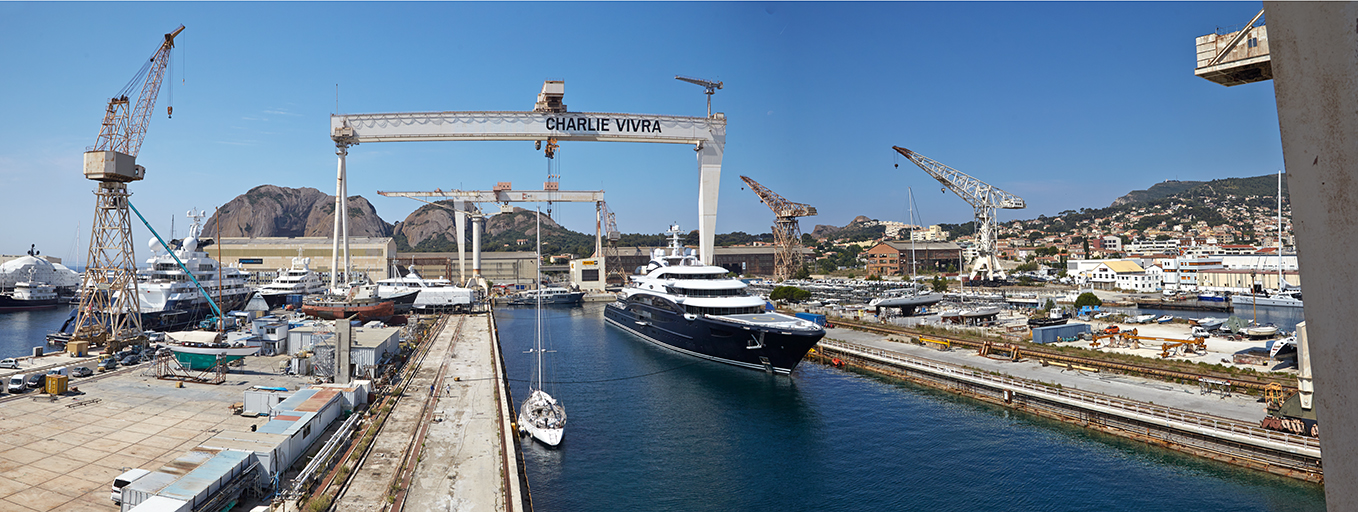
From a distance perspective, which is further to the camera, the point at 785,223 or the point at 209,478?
the point at 785,223

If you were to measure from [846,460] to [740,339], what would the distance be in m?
10.9

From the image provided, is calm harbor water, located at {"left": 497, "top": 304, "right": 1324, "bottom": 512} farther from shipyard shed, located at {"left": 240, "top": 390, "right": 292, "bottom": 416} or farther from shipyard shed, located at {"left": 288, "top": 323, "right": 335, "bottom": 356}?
shipyard shed, located at {"left": 288, "top": 323, "right": 335, "bottom": 356}

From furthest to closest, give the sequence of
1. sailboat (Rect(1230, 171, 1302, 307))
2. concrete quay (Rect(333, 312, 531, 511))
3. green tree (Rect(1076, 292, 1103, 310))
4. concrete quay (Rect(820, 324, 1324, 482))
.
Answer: sailboat (Rect(1230, 171, 1302, 307)), green tree (Rect(1076, 292, 1103, 310)), concrete quay (Rect(820, 324, 1324, 482)), concrete quay (Rect(333, 312, 531, 511))

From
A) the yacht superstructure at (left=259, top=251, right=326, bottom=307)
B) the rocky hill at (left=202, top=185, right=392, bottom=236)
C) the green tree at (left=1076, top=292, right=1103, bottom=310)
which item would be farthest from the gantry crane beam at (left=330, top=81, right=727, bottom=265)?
the rocky hill at (left=202, top=185, right=392, bottom=236)

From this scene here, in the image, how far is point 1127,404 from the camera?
1809cm

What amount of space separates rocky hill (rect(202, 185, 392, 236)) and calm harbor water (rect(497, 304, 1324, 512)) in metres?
180

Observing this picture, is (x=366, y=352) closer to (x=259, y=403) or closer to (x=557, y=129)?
(x=259, y=403)

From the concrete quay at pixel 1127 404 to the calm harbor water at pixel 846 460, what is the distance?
22.0 inches

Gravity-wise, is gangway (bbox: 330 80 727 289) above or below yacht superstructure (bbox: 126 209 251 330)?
above

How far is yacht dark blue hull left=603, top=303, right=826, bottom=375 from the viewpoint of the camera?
2553 cm

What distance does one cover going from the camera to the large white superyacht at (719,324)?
25.9 meters

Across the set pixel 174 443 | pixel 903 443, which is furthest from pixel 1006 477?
pixel 174 443

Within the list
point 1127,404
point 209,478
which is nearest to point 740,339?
point 1127,404

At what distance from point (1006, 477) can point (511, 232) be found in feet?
591
